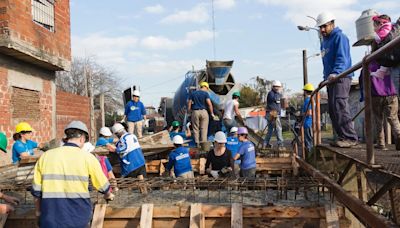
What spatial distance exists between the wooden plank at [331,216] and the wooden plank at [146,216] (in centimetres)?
208

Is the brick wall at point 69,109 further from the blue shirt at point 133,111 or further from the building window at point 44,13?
the building window at point 44,13

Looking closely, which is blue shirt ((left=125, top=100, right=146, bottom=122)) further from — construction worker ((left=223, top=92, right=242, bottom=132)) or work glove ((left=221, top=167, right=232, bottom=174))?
work glove ((left=221, top=167, right=232, bottom=174))

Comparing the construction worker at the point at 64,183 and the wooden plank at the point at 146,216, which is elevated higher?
the construction worker at the point at 64,183

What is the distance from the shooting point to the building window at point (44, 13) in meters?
9.97

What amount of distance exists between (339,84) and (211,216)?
2437 mm

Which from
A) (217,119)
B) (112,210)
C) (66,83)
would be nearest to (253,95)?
(66,83)

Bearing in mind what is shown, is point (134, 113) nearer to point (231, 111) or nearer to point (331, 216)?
point (231, 111)

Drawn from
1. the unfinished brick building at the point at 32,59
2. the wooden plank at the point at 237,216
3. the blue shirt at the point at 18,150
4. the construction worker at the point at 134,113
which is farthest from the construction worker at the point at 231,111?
the wooden plank at the point at 237,216

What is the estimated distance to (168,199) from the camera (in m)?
6.09

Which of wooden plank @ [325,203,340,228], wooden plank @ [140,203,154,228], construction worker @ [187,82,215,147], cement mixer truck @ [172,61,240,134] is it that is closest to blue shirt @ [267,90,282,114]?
construction worker @ [187,82,215,147]

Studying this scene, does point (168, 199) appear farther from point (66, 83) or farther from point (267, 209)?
point (66, 83)

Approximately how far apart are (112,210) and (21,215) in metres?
1.21

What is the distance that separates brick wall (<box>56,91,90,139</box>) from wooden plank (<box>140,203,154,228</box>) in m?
7.44

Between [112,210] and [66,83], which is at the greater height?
[66,83]
